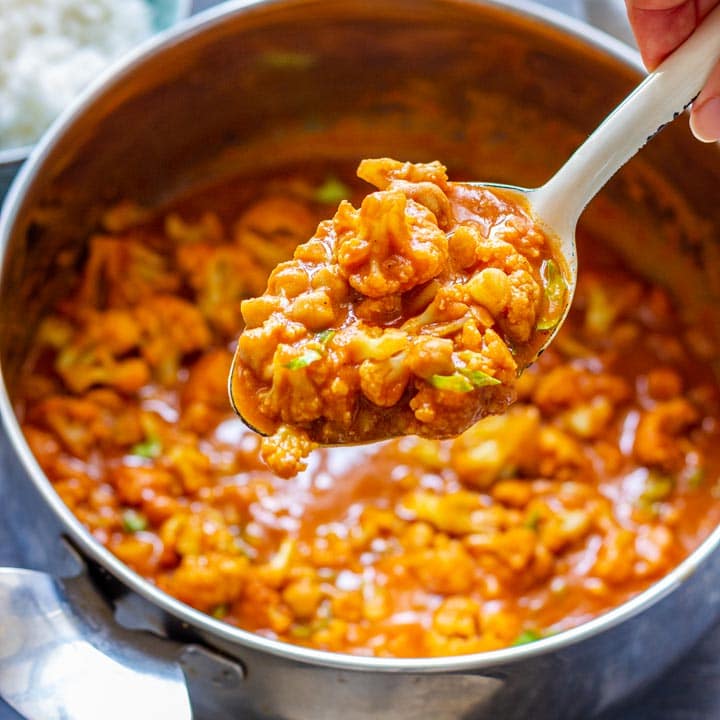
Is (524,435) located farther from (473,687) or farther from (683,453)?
(473,687)

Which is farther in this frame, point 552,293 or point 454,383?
point 552,293

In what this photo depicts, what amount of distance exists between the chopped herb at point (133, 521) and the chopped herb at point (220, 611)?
19 cm

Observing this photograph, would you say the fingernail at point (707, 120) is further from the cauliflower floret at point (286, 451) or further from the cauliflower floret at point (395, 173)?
the cauliflower floret at point (286, 451)

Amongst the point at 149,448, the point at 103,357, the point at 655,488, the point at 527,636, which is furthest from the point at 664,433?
the point at 103,357

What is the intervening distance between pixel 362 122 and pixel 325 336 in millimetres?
1016

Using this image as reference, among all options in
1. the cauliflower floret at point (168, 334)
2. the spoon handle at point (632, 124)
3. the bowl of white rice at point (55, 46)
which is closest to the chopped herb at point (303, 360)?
the spoon handle at point (632, 124)

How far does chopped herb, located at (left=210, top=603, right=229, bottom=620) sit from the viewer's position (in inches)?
62.3

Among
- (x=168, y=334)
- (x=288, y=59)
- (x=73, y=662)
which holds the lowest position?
(x=168, y=334)

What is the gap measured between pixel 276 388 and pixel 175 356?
765 millimetres

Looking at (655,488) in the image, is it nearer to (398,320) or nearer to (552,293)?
(552,293)

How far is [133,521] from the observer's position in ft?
5.49

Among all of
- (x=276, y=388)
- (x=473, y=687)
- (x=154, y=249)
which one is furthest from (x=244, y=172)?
(x=473, y=687)

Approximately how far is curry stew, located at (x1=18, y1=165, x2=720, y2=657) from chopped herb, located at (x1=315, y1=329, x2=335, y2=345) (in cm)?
53

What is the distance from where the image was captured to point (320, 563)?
166 centimetres
